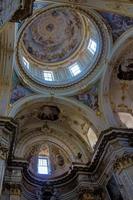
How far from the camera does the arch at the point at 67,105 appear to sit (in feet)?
51.0

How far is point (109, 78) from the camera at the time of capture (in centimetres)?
1658

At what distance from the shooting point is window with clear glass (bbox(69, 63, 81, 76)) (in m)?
18.3

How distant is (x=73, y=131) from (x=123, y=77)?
4.25m

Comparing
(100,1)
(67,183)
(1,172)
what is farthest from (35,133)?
(100,1)

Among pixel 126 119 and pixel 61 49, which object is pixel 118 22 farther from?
pixel 61 49

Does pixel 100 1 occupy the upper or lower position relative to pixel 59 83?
lower

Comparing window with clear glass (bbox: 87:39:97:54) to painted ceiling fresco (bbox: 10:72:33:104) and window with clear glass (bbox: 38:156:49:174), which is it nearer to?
painted ceiling fresco (bbox: 10:72:33:104)

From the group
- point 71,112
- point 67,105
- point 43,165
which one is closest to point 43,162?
point 43,165

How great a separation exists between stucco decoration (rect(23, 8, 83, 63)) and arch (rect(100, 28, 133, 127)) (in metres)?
3.88

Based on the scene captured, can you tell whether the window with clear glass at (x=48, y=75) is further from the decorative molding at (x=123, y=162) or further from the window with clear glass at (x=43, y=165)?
the decorative molding at (x=123, y=162)

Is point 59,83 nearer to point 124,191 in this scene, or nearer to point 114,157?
point 114,157

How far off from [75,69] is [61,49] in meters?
2.50

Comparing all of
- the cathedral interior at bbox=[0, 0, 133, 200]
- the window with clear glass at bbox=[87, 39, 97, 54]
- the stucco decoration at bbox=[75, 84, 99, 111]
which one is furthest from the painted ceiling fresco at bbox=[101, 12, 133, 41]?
the stucco decoration at bbox=[75, 84, 99, 111]

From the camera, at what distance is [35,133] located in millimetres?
17422
